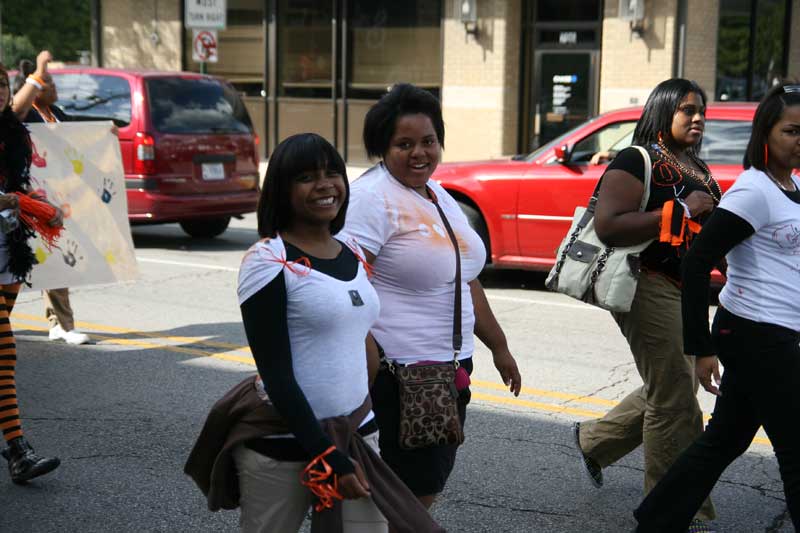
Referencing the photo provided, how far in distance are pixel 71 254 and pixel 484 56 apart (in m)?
12.7

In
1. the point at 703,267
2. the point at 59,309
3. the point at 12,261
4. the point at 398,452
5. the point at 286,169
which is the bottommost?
the point at 59,309

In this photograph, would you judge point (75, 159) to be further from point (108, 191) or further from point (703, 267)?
point (703, 267)

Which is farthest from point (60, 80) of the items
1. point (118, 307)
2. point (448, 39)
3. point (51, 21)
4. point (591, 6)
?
point (51, 21)

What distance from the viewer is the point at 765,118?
3.93m

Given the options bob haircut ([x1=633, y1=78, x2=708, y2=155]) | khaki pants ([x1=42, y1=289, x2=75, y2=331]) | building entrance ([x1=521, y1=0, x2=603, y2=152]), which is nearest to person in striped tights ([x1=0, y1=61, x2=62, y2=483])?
khaki pants ([x1=42, y1=289, x2=75, y2=331])

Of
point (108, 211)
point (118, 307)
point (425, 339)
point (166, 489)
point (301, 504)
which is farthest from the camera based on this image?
point (118, 307)

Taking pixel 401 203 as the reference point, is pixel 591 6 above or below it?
above

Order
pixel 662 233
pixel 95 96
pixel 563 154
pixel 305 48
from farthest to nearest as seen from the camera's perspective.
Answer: pixel 305 48, pixel 95 96, pixel 563 154, pixel 662 233

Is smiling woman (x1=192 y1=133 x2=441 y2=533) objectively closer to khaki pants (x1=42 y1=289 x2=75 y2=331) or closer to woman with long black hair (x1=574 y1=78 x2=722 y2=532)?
woman with long black hair (x1=574 y1=78 x2=722 y2=532)

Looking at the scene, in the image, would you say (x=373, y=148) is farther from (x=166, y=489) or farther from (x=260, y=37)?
(x=260, y=37)

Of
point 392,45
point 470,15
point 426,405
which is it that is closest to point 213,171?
point 470,15

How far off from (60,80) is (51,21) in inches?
983

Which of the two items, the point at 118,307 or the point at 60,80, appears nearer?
the point at 118,307

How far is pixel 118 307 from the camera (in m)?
9.47
